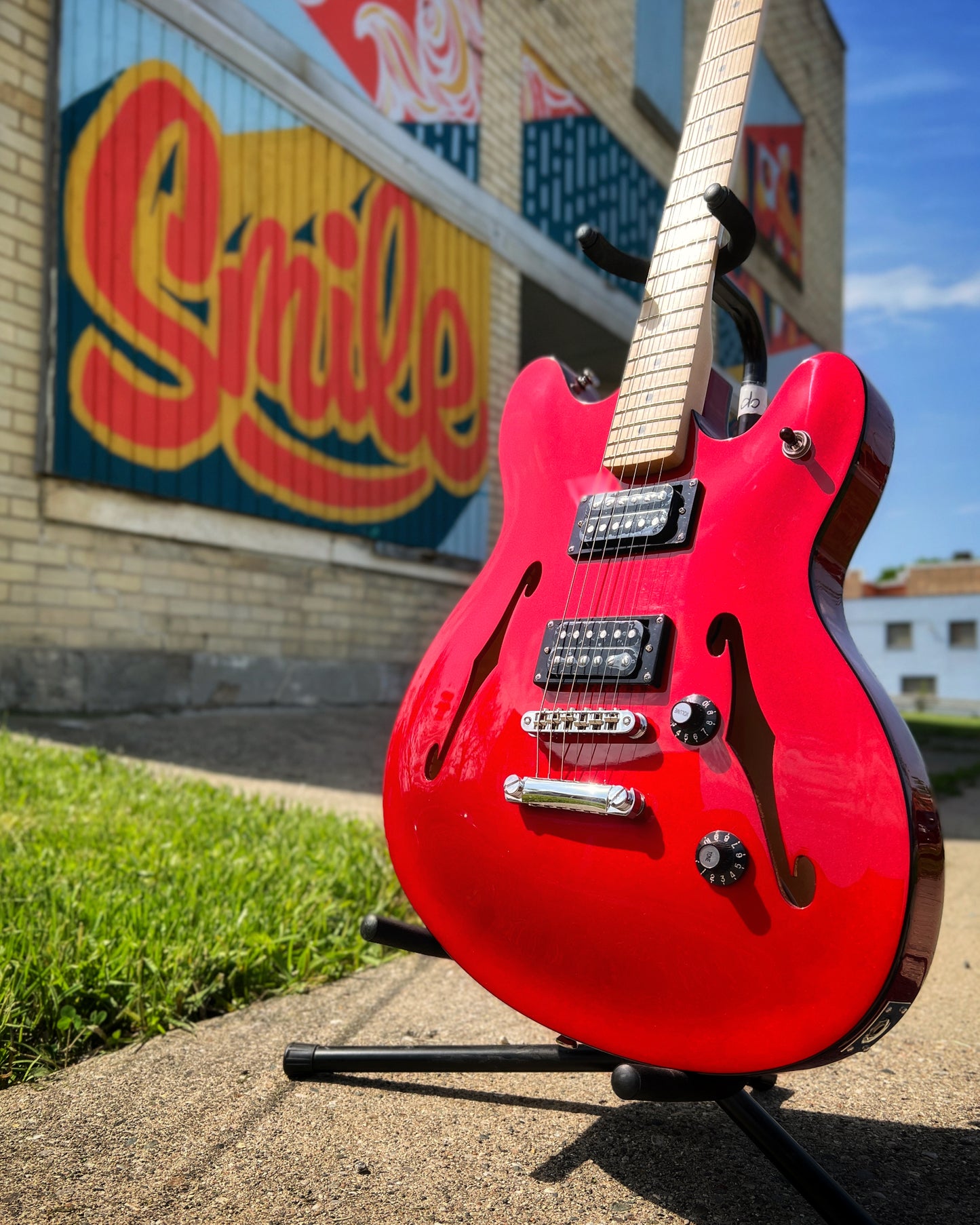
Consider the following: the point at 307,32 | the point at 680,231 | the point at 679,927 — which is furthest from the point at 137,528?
the point at 679,927

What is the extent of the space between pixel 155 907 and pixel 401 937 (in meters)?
0.93

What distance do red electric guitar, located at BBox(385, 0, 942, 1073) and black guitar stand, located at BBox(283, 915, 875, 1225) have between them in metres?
0.05

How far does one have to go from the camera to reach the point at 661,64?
35.3 ft

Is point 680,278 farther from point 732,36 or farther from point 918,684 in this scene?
point 918,684

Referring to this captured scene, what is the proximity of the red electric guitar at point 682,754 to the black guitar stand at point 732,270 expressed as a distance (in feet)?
0.15

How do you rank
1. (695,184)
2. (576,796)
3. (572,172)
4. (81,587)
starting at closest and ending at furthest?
(576,796), (695,184), (81,587), (572,172)

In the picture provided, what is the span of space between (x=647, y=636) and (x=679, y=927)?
0.34 metres

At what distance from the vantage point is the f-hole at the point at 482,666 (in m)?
1.34

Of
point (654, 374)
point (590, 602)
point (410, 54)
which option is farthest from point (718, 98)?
point (410, 54)

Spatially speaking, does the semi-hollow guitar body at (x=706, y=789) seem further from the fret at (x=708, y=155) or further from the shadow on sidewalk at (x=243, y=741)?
the shadow on sidewalk at (x=243, y=741)

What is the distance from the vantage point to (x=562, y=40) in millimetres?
9242

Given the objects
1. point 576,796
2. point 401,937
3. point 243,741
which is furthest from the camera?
point 243,741

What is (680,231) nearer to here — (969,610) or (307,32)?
(307,32)

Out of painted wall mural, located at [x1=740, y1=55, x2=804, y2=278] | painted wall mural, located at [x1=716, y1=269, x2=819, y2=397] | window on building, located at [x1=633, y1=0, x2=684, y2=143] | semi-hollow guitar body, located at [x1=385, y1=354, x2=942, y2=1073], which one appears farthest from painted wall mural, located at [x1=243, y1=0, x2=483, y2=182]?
semi-hollow guitar body, located at [x1=385, y1=354, x2=942, y2=1073]
